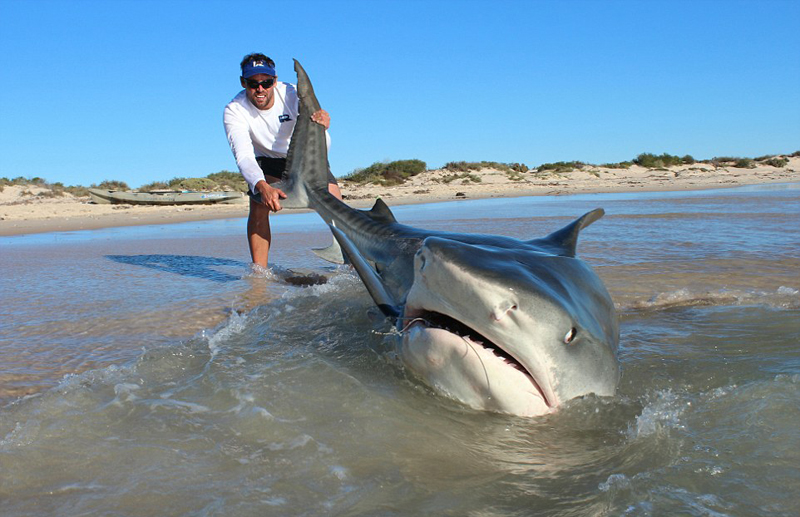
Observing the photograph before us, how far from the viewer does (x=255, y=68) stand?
5.57 meters

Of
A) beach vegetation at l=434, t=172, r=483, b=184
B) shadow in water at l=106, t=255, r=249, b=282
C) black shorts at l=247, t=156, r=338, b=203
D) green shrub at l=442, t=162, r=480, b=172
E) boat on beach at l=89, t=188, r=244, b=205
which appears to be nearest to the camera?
shadow in water at l=106, t=255, r=249, b=282

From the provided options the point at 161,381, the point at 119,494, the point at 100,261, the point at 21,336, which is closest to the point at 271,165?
the point at 100,261

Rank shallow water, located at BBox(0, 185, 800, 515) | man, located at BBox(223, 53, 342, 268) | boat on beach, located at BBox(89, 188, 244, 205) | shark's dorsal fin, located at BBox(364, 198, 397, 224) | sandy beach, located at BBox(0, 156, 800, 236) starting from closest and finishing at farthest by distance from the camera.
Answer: shallow water, located at BBox(0, 185, 800, 515) → shark's dorsal fin, located at BBox(364, 198, 397, 224) → man, located at BBox(223, 53, 342, 268) → sandy beach, located at BBox(0, 156, 800, 236) → boat on beach, located at BBox(89, 188, 244, 205)

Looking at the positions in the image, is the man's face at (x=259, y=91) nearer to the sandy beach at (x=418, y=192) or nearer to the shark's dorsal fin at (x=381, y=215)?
the shark's dorsal fin at (x=381, y=215)

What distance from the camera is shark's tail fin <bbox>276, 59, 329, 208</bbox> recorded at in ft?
16.9

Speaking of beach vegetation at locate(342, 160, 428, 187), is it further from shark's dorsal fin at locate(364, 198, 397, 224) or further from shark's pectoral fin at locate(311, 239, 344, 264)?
shark's dorsal fin at locate(364, 198, 397, 224)

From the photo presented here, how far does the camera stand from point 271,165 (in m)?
6.19

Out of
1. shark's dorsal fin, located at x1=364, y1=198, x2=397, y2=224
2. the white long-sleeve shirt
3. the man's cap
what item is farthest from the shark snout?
the man's cap

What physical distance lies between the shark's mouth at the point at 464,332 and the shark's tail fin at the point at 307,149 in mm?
3209

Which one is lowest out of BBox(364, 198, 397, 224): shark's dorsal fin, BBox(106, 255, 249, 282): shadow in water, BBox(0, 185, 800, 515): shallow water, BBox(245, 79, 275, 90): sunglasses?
BBox(0, 185, 800, 515): shallow water

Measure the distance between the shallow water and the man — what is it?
170cm

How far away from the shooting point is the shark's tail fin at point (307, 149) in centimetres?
516

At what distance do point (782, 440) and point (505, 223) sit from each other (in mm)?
8283

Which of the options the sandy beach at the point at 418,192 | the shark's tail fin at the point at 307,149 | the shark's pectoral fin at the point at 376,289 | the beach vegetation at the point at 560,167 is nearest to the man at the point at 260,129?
the shark's tail fin at the point at 307,149
